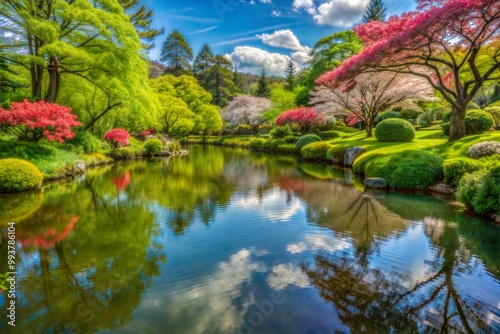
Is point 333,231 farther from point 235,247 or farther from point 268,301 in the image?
point 268,301

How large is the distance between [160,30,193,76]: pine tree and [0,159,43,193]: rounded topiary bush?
47.1 metres

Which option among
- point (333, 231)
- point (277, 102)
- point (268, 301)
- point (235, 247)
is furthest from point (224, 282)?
point (277, 102)

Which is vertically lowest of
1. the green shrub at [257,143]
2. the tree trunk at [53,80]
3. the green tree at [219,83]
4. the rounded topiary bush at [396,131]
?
the green shrub at [257,143]

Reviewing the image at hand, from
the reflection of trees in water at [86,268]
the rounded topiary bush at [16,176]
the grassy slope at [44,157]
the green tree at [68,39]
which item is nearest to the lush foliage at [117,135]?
the green tree at [68,39]

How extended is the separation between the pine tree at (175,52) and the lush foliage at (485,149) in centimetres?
5001

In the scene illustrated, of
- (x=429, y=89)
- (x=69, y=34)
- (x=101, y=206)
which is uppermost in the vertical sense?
(x=69, y=34)

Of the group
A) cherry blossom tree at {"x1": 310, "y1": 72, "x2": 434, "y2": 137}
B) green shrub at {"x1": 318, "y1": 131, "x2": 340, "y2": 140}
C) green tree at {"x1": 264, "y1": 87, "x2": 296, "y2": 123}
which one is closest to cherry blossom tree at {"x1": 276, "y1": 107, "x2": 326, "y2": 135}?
green shrub at {"x1": 318, "y1": 131, "x2": 340, "y2": 140}

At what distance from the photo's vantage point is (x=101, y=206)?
26.8ft

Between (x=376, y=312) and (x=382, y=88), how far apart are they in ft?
63.0

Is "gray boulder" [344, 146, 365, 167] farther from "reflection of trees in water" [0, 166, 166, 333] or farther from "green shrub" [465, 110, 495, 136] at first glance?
"reflection of trees in water" [0, 166, 166, 333]

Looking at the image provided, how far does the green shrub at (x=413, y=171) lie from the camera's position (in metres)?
10.1

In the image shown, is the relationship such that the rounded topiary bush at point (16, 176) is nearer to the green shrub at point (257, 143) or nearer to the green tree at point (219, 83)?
the green shrub at point (257, 143)

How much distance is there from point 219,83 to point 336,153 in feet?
132

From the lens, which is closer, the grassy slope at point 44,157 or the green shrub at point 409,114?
the grassy slope at point 44,157
